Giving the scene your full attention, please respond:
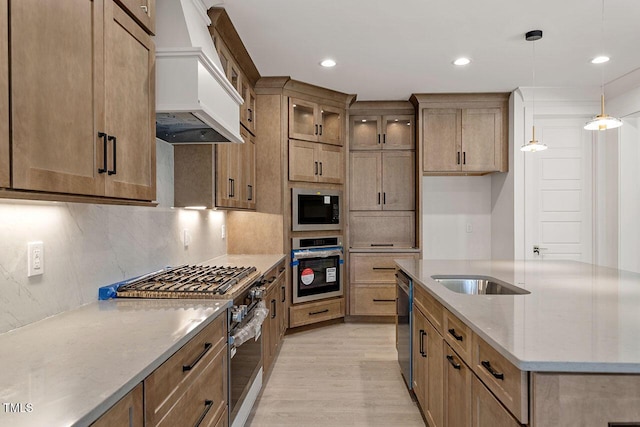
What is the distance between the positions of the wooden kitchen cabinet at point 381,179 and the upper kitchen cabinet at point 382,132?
9 cm

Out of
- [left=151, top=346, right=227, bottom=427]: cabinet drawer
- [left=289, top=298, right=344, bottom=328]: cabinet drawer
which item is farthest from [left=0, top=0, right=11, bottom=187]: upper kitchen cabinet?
[left=289, top=298, right=344, bottom=328]: cabinet drawer

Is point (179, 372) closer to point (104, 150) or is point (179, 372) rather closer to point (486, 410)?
point (104, 150)

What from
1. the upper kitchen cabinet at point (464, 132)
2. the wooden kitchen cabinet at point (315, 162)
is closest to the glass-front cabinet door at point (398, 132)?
the upper kitchen cabinet at point (464, 132)

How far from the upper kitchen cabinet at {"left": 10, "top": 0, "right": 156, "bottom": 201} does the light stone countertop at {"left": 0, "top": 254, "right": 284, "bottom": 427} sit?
46 cm

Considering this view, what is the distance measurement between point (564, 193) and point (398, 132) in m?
1.97

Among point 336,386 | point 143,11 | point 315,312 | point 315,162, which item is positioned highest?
point 143,11

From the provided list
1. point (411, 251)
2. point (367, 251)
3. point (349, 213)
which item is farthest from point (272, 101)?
point (411, 251)

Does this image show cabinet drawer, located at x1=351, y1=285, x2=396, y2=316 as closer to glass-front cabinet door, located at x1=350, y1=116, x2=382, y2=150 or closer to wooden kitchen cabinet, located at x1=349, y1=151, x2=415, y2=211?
wooden kitchen cabinet, located at x1=349, y1=151, x2=415, y2=211

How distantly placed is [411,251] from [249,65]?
267 centimetres

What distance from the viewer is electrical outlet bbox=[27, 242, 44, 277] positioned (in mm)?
1420

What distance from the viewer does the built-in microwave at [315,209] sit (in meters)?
4.11

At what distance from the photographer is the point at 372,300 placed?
4598mm

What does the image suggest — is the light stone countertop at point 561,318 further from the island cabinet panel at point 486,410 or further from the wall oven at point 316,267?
the wall oven at point 316,267

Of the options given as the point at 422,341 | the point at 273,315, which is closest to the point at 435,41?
the point at 422,341
